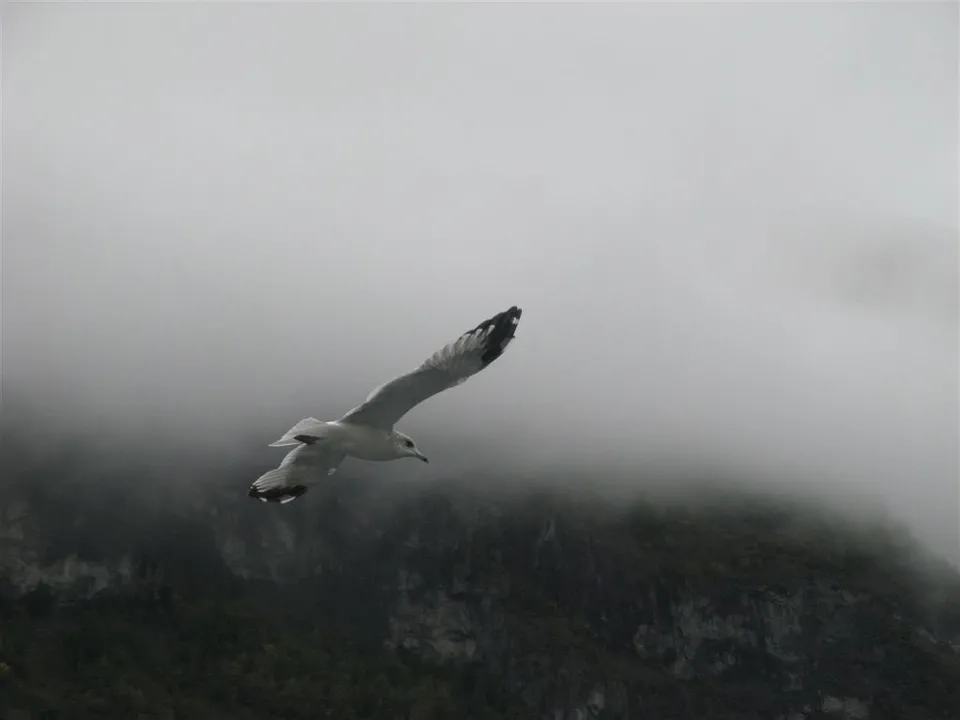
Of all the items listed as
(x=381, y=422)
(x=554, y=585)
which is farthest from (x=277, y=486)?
(x=554, y=585)

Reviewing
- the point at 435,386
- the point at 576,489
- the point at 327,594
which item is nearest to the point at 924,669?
the point at 576,489

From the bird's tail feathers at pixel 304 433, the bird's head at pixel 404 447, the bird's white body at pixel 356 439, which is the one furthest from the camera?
the bird's head at pixel 404 447

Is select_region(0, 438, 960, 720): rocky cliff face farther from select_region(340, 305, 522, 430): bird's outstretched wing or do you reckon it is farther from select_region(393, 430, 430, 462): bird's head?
select_region(340, 305, 522, 430): bird's outstretched wing

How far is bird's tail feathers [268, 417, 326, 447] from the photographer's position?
25.4 meters

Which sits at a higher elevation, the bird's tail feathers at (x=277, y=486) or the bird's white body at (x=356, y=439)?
the bird's white body at (x=356, y=439)

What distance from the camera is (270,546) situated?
117250mm

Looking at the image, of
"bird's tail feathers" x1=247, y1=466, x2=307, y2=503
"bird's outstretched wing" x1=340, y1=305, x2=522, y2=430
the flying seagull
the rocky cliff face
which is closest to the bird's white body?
the flying seagull

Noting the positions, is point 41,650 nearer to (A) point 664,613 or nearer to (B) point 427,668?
(B) point 427,668

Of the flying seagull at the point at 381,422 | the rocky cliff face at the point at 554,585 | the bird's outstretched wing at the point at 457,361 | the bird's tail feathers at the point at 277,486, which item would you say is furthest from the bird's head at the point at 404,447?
the rocky cliff face at the point at 554,585

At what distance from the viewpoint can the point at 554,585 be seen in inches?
4673

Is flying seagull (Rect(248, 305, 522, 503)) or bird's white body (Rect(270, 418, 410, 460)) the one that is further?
bird's white body (Rect(270, 418, 410, 460))

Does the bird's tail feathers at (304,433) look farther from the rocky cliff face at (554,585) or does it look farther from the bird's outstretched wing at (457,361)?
the rocky cliff face at (554,585)

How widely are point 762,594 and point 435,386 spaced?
9818 centimetres

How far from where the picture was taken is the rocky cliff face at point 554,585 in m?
109
